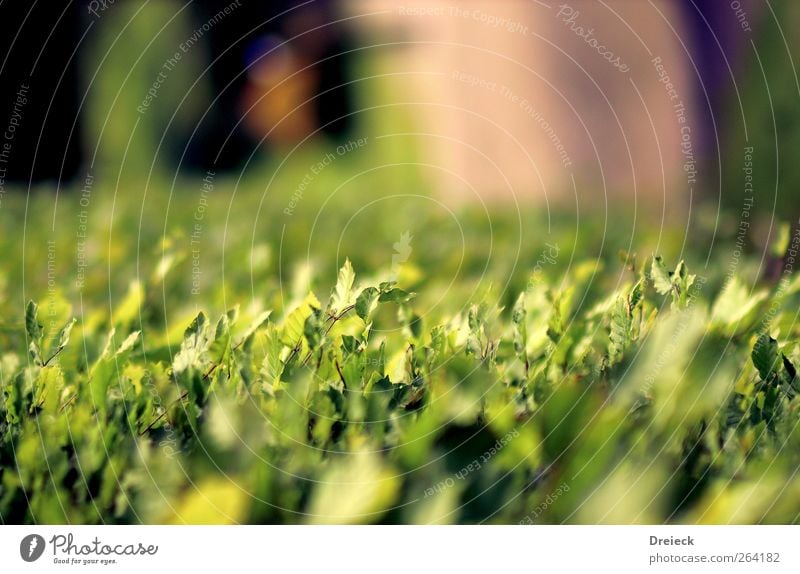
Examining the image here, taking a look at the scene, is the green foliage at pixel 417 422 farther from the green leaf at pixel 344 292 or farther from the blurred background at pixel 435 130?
the blurred background at pixel 435 130

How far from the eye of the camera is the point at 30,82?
371cm

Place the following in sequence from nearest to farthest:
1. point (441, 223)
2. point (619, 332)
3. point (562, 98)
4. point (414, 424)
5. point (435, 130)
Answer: point (414, 424), point (619, 332), point (441, 223), point (562, 98), point (435, 130)

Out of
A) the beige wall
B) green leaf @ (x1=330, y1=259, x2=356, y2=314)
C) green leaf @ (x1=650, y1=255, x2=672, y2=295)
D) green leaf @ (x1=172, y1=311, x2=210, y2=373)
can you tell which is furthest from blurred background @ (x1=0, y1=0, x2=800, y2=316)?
green leaf @ (x1=650, y1=255, x2=672, y2=295)

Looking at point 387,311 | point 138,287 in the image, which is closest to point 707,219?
point 387,311

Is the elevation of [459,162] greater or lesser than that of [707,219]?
greater

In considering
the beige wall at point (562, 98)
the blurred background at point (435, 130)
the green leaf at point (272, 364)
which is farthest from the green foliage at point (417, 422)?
the beige wall at point (562, 98)

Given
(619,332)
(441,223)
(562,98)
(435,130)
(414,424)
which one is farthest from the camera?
(435,130)

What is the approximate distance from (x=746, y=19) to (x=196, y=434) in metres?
2.43

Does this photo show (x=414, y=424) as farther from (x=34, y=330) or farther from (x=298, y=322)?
(x=34, y=330)

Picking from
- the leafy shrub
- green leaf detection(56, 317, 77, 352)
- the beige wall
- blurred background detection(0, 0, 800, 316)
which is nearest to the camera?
the leafy shrub

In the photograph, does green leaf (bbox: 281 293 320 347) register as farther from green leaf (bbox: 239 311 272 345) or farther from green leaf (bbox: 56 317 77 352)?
green leaf (bbox: 56 317 77 352)
